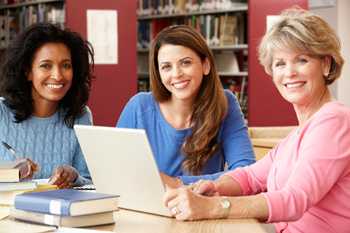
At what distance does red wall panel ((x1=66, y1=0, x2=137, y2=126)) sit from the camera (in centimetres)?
627

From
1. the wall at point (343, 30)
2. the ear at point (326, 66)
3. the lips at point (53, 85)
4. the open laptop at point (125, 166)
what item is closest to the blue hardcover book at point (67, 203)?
the open laptop at point (125, 166)

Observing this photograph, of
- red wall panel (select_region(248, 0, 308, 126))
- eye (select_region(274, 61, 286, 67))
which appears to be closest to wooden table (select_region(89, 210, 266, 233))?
eye (select_region(274, 61, 286, 67))

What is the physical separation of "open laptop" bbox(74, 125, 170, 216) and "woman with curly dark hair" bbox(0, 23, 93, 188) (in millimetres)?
836

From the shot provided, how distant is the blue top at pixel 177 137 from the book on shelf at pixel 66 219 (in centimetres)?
92

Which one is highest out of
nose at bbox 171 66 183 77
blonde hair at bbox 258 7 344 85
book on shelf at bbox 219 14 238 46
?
book on shelf at bbox 219 14 238 46

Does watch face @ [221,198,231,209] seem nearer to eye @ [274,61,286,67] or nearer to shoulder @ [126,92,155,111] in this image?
eye @ [274,61,286,67]

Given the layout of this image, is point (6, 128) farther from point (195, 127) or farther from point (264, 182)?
point (264, 182)

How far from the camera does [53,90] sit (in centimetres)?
287

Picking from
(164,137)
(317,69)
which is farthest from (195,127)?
(317,69)

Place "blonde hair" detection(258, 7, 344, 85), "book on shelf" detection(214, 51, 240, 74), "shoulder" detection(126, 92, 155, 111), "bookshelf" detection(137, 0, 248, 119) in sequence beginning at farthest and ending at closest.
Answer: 1. "book on shelf" detection(214, 51, 240, 74)
2. "bookshelf" detection(137, 0, 248, 119)
3. "shoulder" detection(126, 92, 155, 111)
4. "blonde hair" detection(258, 7, 344, 85)

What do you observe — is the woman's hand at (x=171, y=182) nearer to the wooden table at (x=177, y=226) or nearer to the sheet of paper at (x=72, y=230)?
the wooden table at (x=177, y=226)

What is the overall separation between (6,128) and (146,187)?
121cm

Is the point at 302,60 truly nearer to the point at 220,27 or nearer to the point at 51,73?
the point at 51,73

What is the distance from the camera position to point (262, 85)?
6715 mm
